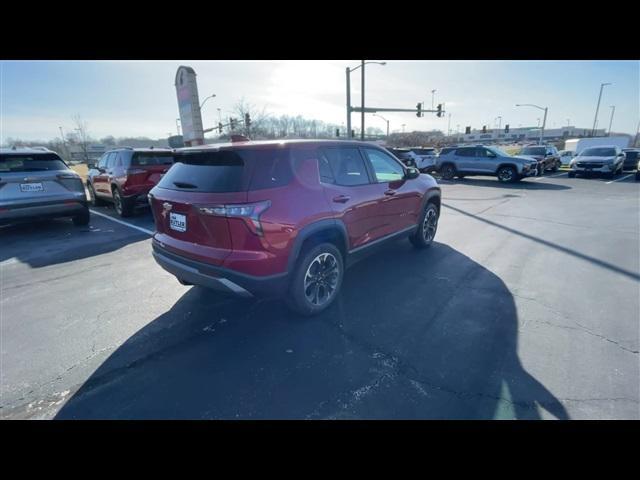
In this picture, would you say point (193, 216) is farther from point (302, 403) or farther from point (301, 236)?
point (302, 403)

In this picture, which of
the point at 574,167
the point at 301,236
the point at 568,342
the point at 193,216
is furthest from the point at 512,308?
the point at 574,167

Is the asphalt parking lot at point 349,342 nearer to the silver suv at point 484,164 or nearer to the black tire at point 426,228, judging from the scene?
the black tire at point 426,228

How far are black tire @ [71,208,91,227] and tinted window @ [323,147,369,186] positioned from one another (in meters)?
6.47

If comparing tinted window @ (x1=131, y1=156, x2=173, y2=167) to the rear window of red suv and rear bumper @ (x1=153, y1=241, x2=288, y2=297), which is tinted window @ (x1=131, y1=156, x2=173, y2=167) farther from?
rear bumper @ (x1=153, y1=241, x2=288, y2=297)

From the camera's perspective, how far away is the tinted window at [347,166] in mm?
3520

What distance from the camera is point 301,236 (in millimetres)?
2924

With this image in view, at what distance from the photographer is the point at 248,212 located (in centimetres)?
258

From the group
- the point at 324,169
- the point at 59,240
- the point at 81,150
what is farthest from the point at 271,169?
the point at 81,150

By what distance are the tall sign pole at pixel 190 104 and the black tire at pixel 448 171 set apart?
15.1 m

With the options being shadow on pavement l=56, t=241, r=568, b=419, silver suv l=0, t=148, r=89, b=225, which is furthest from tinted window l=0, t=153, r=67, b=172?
shadow on pavement l=56, t=241, r=568, b=419

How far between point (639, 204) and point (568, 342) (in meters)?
10.9

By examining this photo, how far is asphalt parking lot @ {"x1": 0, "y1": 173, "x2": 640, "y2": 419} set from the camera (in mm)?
2148

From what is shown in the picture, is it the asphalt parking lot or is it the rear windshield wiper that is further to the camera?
the rear windshield wiper

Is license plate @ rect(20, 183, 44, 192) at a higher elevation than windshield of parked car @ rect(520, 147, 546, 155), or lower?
higher
